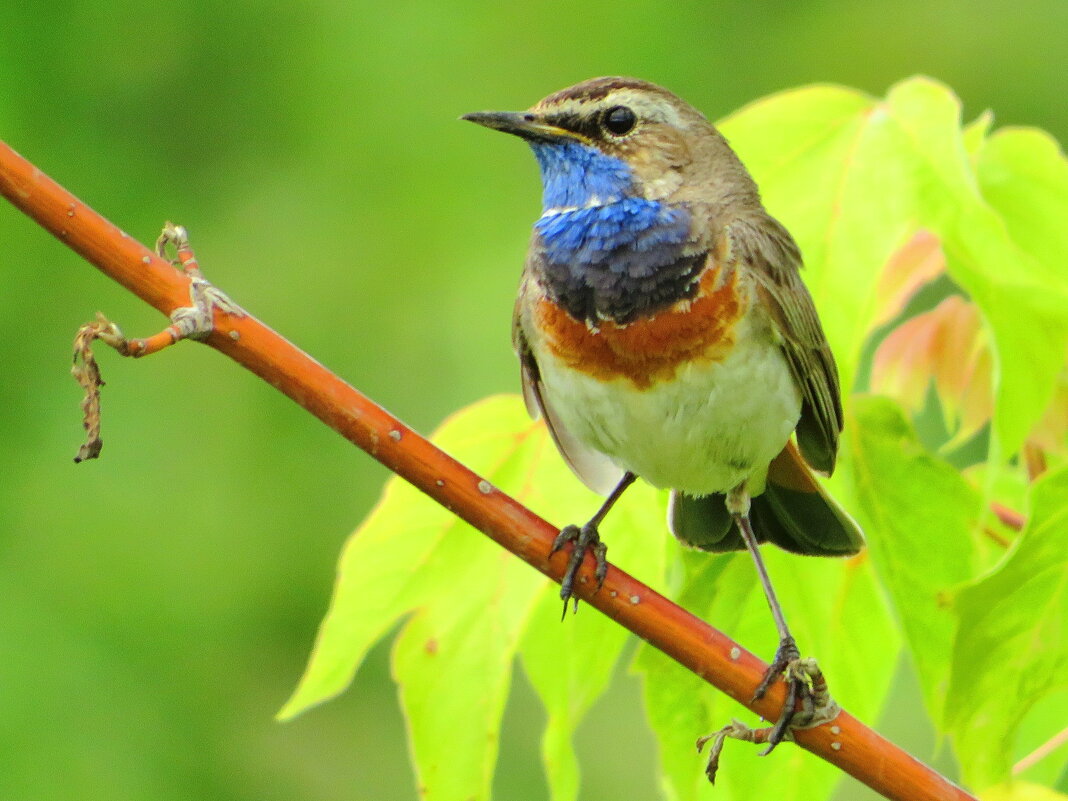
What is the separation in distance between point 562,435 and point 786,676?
745 millimetres

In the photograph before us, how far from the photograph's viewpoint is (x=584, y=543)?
2.24 meters

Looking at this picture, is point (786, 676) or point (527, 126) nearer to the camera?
point (786, 676)

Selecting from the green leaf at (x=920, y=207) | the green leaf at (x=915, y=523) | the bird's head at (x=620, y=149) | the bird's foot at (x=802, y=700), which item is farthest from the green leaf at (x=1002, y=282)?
the bird's head at (x=620, y=149)

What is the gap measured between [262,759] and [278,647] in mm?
375

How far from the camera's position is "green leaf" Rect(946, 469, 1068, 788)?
6.09ft

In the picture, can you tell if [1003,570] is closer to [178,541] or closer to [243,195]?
[178,541]

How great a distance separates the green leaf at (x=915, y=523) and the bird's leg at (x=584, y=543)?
40 cm

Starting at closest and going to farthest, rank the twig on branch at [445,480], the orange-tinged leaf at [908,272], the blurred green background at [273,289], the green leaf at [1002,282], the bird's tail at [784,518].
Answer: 1. the twig on branch at [445,480]
2. the green leaf at [1002,282]
3. the orange-tinged leaf at [908,272]
4. the bird's tail at [784,518]
5. the blurred green background at [273,289]

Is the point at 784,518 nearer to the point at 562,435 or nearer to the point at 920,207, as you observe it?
the point at 562,435

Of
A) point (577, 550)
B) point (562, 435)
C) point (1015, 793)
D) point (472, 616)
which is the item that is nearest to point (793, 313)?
point (562, 435)

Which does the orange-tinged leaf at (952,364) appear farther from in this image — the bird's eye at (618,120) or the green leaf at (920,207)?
the bird's eye at (618,120)

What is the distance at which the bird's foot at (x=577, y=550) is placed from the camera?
1.95 m

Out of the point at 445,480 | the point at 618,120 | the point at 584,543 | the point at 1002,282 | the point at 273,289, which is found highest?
the point at 1002,282

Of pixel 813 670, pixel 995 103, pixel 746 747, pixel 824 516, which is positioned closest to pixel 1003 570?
pixel 813 670
